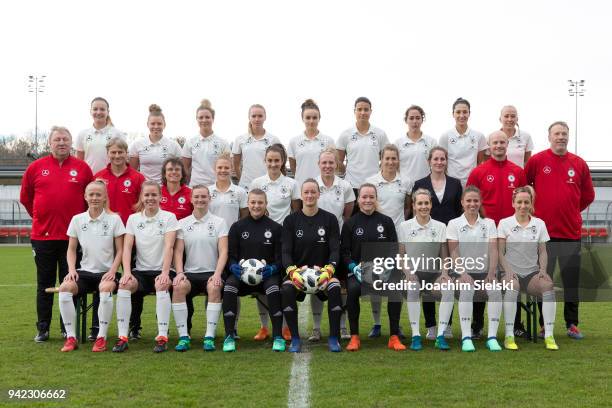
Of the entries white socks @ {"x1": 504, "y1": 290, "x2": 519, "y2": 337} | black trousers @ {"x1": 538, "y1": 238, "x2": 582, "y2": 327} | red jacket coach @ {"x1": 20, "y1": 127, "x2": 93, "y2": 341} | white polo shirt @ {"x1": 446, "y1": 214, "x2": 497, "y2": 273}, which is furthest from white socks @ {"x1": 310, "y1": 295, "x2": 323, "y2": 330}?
red jacket coach @ {"x1": 20, "y1": 127, "x2": 93, "y2": 341}

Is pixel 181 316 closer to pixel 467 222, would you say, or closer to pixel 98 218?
pixel 98 218

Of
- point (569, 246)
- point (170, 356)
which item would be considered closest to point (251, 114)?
point (170, 356)

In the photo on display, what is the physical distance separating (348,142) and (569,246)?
253cm

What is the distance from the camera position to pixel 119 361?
228 inches

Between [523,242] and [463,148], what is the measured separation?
1.40 metres

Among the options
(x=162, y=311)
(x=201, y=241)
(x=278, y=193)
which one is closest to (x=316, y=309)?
(x=278, y=193)

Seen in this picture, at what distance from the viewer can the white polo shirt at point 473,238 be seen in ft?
21.2

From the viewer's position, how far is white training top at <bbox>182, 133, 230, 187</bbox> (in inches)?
303

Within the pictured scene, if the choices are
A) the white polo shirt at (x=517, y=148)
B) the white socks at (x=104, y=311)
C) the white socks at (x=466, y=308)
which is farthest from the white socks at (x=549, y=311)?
the white socks at (x=104, y=311)

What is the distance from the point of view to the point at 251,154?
768 cm

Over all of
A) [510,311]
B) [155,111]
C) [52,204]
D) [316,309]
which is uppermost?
[155,111]

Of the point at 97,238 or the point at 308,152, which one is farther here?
the point at 308,152

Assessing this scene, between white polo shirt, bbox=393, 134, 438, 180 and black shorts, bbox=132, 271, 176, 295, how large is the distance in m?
2.72

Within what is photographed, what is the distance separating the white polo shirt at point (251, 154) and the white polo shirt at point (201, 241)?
1193 mm
